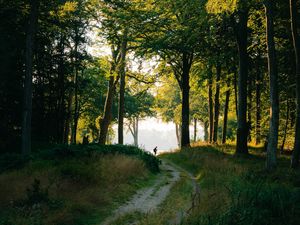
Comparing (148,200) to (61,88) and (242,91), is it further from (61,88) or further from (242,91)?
(61,88)

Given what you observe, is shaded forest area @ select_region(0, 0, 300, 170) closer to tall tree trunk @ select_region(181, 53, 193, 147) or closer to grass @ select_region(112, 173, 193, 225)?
tall tree trunk @ select_region(181, 53, 193, 147)

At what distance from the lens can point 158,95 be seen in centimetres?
3784

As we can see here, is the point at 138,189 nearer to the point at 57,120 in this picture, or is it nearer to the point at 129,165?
the point at 129,165

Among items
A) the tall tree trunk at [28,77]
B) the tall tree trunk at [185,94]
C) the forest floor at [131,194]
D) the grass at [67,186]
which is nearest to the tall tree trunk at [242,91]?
the forest floor at [131,194]

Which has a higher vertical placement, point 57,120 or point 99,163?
point 57,120

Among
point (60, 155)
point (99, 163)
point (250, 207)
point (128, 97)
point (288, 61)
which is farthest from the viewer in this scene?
point (128, 97)

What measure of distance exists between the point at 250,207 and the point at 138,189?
647 cm

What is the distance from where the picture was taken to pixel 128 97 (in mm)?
55906

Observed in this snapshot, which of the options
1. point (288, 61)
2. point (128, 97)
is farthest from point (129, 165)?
point (128, 97)

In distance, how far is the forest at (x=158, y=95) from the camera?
380 inches

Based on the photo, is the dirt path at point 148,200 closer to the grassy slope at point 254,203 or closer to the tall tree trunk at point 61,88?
the grassy slope at point 254,203

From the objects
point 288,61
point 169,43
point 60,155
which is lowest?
point 60,155

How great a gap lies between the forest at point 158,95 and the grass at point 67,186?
0.17 ft

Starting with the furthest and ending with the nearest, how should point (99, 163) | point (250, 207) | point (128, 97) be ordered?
1. point (128, 97)
2. point (99, 163)
3. point (250, 207)
